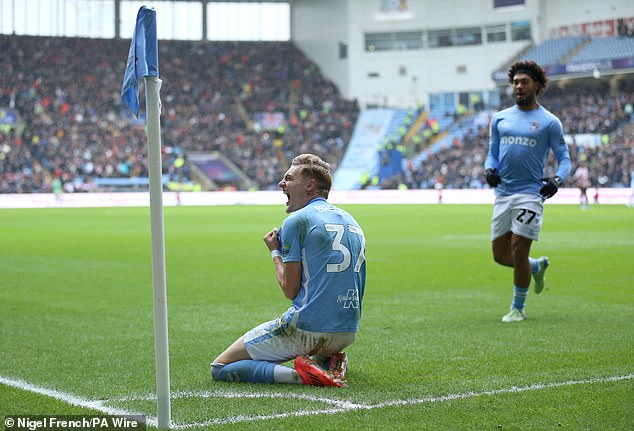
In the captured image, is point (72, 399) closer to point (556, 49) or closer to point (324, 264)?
point (324, 264)


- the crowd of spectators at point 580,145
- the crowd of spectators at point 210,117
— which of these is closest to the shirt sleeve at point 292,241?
the crowd of spectators at point 580,145

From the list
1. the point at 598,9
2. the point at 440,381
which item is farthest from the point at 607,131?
the point at 440,381

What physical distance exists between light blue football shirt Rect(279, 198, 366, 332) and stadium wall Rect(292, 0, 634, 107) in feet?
212

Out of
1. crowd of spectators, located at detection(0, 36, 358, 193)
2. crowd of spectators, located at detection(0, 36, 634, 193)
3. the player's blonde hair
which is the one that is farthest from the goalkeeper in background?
crowd of spectators, located at detection(0, 36, 358, 193)

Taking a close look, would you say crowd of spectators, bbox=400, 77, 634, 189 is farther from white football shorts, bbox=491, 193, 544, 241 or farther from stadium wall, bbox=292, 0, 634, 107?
white football shorts, bbox=491, 193, 544, 241

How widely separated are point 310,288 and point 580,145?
179 feet

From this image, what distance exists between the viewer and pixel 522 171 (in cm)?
981

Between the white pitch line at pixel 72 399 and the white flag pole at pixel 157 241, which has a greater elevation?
the white flag pole at pixel 157 241

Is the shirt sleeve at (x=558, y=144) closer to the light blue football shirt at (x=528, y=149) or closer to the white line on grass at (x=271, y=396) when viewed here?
the light blue football shirt at (x=528, y=149)

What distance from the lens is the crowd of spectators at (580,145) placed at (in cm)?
5488

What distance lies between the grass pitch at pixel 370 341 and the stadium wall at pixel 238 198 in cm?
3148

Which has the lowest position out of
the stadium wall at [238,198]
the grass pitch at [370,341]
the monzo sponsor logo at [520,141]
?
the stadium wall at [238,198]

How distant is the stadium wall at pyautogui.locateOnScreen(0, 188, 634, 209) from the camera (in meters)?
50.5

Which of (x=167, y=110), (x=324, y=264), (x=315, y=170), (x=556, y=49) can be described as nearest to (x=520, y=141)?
(x=315, y=170)
